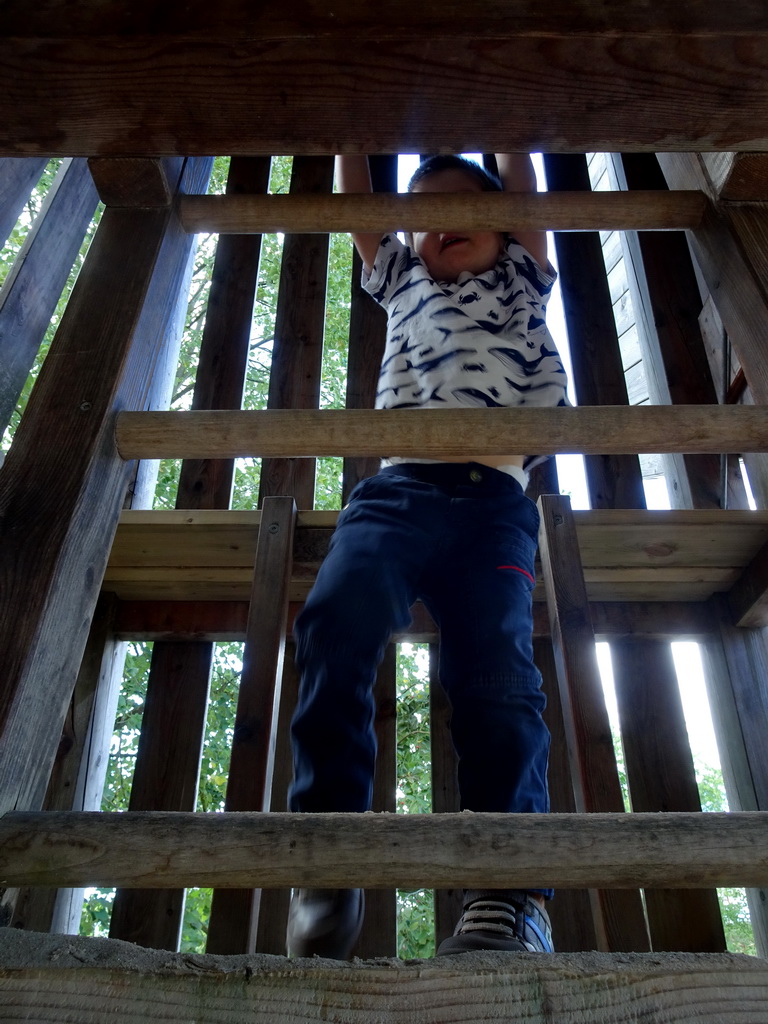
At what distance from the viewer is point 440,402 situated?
159cm

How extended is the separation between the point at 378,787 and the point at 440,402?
42.9 inches

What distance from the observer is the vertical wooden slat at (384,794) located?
6.23ft

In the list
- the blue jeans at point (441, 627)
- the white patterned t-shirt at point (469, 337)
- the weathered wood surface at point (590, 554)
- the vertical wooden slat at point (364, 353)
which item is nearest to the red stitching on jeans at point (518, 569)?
the blue jeans at point (441, 627)

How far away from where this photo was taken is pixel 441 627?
1.46 meters

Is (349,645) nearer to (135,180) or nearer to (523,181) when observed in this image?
(135,180)

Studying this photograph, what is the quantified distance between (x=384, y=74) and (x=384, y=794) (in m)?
1.69

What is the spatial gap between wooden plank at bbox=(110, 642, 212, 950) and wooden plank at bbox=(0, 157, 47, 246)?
4.22 feet

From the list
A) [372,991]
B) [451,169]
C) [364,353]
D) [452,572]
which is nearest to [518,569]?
[452,572]

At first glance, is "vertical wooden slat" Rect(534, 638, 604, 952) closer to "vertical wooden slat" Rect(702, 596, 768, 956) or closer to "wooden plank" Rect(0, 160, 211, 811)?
"vertical wooden slat" Rect(702, 596, 768, 956)

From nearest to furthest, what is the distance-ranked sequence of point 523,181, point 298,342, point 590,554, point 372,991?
point 372,991 < point 523,181 < point 590,554 < point 298,342

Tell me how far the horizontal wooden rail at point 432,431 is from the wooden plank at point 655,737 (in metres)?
1.33

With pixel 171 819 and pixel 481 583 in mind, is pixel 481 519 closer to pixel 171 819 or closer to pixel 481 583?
pixel 481 583

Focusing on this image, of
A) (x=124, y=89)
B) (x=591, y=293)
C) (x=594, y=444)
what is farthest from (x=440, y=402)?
(x=591, y=293)

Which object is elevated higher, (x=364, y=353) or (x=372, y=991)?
(x=364, y=353)
